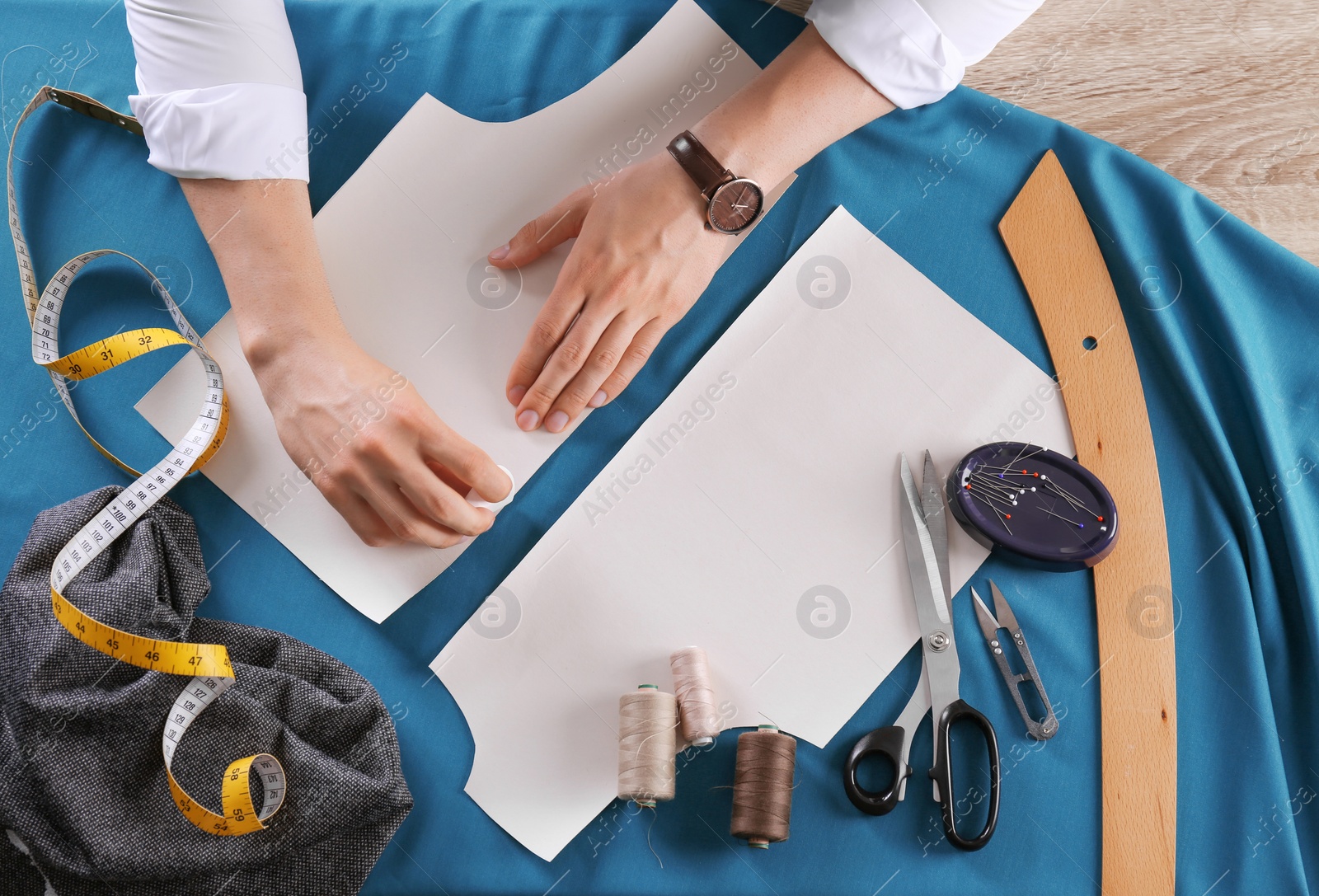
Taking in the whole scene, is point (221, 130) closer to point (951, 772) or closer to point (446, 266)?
point (446, 266)

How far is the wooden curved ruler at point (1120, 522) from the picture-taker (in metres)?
1.07

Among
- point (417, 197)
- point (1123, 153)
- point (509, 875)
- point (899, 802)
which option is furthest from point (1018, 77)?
point (509, 875)

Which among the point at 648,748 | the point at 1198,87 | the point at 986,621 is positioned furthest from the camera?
the point at 1198,87

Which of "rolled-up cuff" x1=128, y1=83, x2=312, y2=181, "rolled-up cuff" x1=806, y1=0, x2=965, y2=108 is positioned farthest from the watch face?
"rolled-up cuff" x1=128, y1=83, x2=312, y2=181

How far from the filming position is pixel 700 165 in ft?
3.70

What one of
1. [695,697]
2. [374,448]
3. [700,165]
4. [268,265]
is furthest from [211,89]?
[695,697]

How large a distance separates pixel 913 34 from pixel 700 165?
1.14 ft

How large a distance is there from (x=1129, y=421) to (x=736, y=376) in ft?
1.92

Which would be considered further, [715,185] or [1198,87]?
[1198,87]

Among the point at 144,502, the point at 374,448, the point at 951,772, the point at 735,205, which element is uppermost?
the point at 144,502

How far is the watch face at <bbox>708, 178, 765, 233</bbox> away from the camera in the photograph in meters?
1.13

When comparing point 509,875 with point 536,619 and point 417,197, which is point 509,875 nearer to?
point 536,619

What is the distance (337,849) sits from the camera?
103cm

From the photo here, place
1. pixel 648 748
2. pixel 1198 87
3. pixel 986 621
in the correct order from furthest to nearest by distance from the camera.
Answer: pixel 1198 87
pixel 986 621
pixel 648 748
